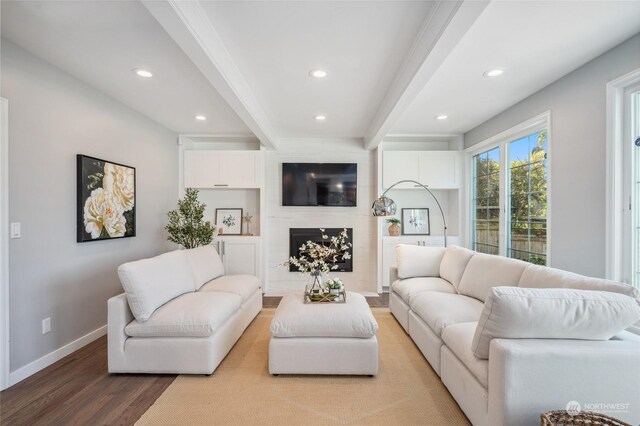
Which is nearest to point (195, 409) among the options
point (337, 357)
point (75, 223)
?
point (337, 357)

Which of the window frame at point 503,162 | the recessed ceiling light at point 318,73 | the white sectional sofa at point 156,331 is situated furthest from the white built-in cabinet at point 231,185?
the window frame at point 503,162

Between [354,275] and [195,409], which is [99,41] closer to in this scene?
[195,409]

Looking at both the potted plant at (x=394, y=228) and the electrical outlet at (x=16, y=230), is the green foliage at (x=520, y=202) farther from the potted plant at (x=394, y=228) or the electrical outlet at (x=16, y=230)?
the electrical outlet at (x=16, y=230)

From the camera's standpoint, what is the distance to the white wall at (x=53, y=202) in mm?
2246

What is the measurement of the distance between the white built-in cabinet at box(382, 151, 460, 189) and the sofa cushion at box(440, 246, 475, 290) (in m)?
1.59

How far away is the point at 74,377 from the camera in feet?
7.49

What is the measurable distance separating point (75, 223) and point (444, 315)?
3.40 m

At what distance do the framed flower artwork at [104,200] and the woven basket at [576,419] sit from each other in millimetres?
3678

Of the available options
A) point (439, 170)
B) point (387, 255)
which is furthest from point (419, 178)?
point (387, 255)

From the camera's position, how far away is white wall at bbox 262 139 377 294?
4.90m

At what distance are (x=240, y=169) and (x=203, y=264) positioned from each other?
1.88 meters

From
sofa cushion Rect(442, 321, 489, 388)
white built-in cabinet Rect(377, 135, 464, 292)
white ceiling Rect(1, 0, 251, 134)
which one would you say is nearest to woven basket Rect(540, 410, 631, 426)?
sofa cushion Rect(442, 321, 489, 388)

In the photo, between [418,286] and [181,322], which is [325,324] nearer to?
[181,322]

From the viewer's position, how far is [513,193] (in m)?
3.72
